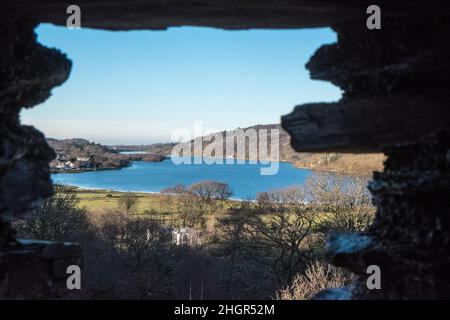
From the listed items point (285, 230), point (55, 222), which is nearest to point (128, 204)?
point (55, 222)

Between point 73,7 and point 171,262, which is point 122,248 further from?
point 73,7

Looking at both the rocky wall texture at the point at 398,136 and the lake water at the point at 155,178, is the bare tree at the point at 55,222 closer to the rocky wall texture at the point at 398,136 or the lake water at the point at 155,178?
the rocky wall texture at the point at 398,136

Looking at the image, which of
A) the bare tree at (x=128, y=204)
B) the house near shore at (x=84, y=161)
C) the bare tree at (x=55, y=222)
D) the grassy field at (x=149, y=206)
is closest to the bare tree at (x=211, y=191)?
the grassy field at (x=149, y=206)

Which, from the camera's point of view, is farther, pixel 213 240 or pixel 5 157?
pixel 213 240

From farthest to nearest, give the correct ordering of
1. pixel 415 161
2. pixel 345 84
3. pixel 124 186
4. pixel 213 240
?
pixel 124 186
pixel 213 240
pixel 345 84
pixel 415 161

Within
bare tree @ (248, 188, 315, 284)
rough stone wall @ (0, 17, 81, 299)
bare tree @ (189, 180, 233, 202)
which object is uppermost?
rough stone wall @ (0, 17, 81, 299)

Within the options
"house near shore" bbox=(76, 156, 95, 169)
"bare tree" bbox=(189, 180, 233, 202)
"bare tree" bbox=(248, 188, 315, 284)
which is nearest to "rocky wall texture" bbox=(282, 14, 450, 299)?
"bare tree" bbox=(248, 188, 315, 284)

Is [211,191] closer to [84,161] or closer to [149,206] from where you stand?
[149,206]

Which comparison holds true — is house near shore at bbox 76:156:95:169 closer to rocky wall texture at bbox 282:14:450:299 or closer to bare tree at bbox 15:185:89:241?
bare tree at bbox 15:185:89:241

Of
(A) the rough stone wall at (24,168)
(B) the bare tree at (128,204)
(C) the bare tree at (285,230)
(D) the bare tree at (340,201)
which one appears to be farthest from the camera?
(B) the bare tree at (128,204)

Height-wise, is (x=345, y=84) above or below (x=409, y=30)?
below

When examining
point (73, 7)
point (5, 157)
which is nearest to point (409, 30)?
point (73, 7)
